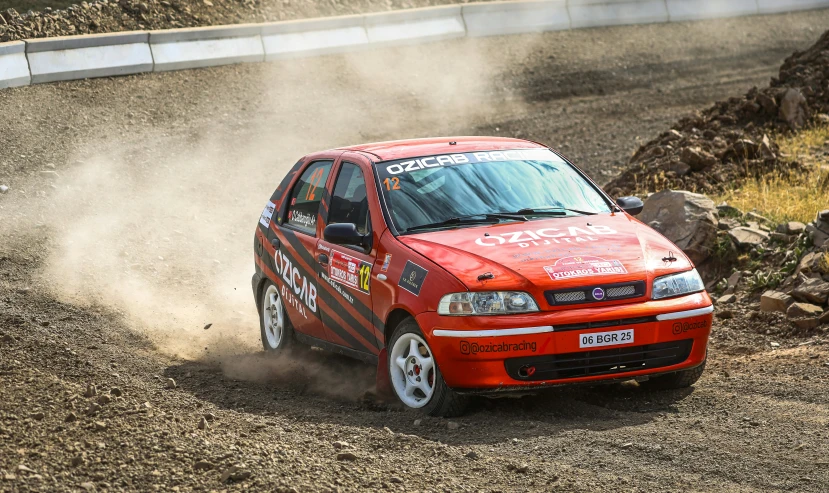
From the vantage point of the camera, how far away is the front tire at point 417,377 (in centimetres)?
637

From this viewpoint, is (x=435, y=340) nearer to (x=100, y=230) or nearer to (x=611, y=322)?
(x=611, y=322)

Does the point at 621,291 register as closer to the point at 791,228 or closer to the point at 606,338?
the point at 606,338

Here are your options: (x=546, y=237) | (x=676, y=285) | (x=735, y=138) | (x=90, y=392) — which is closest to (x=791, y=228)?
(x=735, y=138)

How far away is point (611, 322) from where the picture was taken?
6.27 meters

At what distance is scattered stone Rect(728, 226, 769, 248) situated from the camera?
992 cm

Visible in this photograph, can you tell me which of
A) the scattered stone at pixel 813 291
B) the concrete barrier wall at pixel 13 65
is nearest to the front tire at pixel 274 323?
the scattered stone at pixel 813 291

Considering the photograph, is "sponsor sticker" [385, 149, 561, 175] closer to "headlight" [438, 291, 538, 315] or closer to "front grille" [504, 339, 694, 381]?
"headlight" [438, 291, 538, 315]

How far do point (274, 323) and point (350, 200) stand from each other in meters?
1.64

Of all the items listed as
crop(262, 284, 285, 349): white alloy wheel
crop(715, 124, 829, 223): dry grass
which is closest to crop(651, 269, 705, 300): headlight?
crop(262, 284, 285, 349): white alloy wheel

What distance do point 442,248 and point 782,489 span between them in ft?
8.37

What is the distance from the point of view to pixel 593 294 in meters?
6.29

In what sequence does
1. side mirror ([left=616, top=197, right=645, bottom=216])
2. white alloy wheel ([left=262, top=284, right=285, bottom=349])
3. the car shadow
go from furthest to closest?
white alloy wheel ([left=262, top=284, right=285, bottom=349]) → side mirror ([left=616, top=197, right=645, bottom=216]) → the car shadow

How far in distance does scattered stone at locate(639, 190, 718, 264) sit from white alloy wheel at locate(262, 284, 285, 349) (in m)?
3.82

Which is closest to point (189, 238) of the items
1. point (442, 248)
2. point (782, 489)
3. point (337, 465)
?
point (442, 248)
